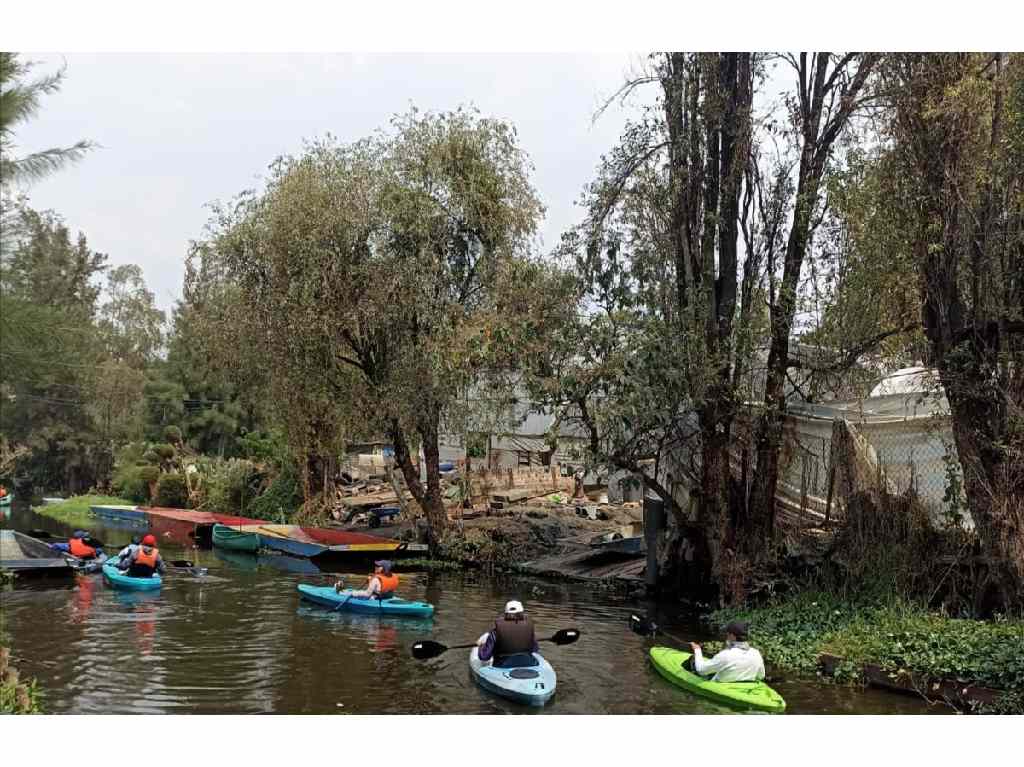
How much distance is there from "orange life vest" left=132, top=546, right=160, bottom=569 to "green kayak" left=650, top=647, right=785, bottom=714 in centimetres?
1250

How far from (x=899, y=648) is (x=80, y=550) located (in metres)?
18.5

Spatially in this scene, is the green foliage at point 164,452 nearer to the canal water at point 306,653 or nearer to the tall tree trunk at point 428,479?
the tall tree trunk at point 428,479

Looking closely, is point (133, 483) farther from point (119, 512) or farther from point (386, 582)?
point (386, 582)

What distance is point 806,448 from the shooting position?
16688mm

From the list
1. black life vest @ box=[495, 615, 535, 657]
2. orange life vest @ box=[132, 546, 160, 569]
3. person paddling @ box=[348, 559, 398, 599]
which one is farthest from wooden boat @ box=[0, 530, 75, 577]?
black life vest @ box=[495, 615, 535, 657]

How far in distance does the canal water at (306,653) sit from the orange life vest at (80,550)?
110 cm

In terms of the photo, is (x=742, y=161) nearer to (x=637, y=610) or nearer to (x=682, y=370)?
(x=682, y=370)

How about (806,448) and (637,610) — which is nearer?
(806,448)

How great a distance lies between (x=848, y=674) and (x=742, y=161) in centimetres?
830

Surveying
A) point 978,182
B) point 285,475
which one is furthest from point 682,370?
point 285,475

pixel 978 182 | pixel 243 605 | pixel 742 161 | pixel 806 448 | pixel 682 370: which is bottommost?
pixel 243 605

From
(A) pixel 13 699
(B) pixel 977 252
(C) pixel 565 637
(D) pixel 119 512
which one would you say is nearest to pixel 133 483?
(D) pixel 119 512

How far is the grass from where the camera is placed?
39250 millimetres

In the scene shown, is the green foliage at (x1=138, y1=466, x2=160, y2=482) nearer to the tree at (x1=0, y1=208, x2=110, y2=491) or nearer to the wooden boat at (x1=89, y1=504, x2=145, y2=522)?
the wooden boat at (x1=89, y1=504, x2=145, y2=522)
